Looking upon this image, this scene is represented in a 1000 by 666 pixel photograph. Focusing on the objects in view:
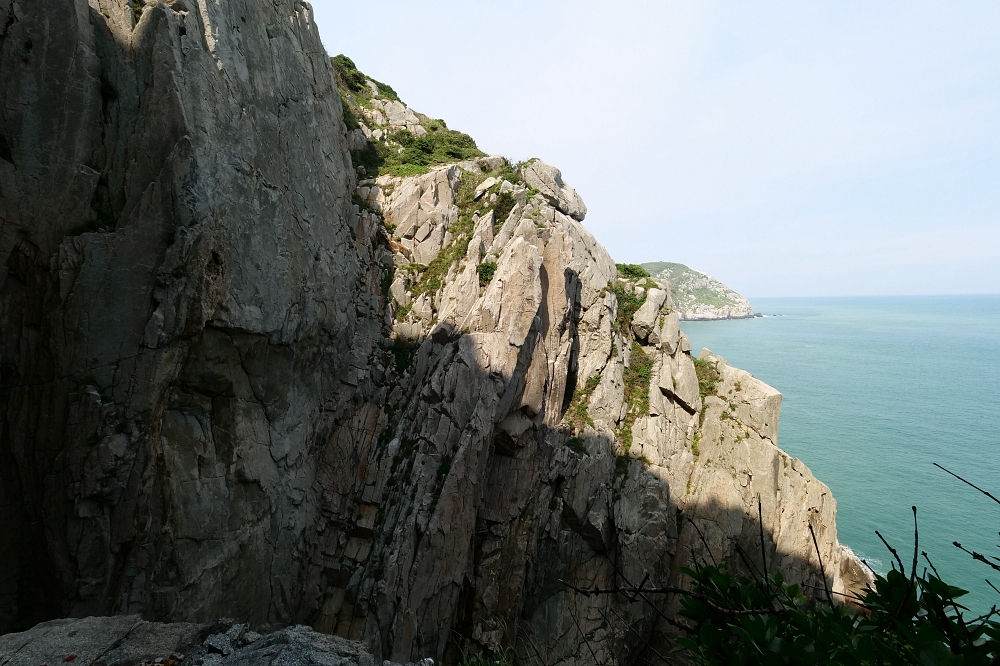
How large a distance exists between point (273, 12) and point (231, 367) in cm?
1094

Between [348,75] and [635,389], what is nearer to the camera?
[635,389]

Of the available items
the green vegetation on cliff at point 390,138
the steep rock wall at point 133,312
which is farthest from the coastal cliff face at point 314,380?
the green vegetation on cliff at point 390,138

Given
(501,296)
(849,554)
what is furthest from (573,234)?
(849,554)

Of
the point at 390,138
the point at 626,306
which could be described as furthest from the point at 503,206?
the point at 390,138

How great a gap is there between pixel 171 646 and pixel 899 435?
2010 inches

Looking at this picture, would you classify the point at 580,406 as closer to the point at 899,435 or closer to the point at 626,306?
the point at 626,306

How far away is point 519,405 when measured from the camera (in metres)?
16.5

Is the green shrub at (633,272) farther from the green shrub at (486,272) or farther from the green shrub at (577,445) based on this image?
the green shrub at (577,445)

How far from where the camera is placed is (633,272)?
21547mm

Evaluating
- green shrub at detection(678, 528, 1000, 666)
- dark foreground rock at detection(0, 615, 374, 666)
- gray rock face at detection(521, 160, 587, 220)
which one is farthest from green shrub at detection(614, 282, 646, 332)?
green shrub at detection(678, 528, 1000, 666)

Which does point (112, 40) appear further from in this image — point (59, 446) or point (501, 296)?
point (501, 296)

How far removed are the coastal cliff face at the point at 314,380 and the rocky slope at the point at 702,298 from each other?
396 ft

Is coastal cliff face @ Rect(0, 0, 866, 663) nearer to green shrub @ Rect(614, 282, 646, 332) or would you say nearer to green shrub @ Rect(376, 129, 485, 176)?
green shrub @ Rect(614, 282, 646, 332)

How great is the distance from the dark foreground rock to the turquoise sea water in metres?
11.6
